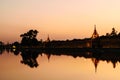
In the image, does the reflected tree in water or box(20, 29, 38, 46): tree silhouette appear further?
box(20, 29, 38, 46): tree silhouette

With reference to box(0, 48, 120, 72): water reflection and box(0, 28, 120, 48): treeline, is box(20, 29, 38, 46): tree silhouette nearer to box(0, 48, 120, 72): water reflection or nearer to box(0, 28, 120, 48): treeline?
box(0, 28, 120, 48): treeline

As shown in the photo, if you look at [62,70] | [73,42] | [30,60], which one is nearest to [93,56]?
[30,60]

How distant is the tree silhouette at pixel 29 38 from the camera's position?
6501 inches

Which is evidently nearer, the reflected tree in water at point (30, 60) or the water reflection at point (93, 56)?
the reflected tree in water at point (30, 60)

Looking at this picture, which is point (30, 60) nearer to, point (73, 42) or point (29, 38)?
point (73, 42)

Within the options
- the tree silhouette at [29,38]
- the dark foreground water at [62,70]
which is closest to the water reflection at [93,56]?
the dark foreground water at [62,70]

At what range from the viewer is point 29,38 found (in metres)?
167

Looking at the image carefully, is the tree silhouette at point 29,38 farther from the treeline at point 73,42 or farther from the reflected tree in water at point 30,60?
the reflected tree in water at point 30,60

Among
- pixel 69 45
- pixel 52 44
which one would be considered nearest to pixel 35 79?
pixel 69 45

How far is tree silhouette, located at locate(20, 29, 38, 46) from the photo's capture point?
165 meters

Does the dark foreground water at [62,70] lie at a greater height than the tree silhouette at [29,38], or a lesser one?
lesser

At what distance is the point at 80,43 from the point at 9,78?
11581cm

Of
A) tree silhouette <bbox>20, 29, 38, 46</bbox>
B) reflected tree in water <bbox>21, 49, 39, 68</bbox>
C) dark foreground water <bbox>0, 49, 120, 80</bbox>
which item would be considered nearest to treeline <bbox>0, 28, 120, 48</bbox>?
tree silhouette <bbox>20, 29, 38, 46</bbox>

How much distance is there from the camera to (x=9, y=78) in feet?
101
